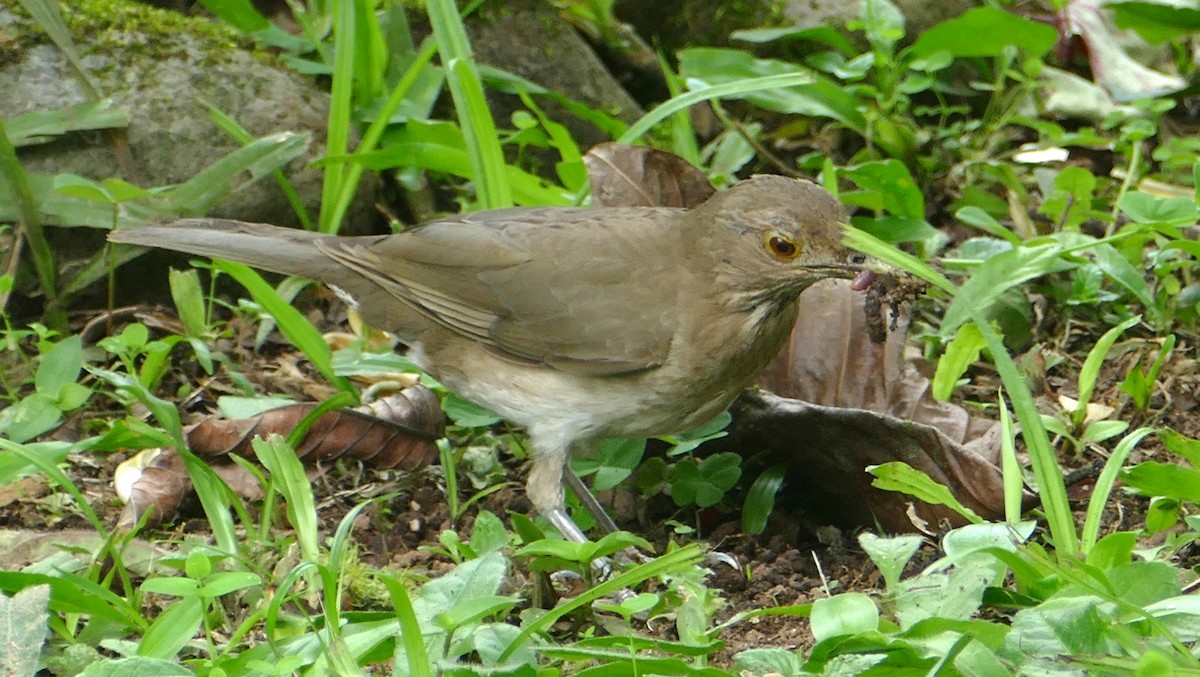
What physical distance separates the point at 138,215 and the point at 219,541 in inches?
69.7

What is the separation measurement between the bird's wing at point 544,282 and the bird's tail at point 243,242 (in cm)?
14

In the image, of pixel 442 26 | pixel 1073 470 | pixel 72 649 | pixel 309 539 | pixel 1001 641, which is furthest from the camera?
pixel 442 26

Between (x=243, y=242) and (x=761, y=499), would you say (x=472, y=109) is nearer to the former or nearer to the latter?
(x=243, y=242)

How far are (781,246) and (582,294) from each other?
2.33ft

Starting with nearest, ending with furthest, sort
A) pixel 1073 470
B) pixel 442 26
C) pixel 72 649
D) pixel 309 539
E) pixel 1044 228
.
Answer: pixel 72 649 < pixel 309 539 < pixel 1073 470 < pixel 442 26 < pixel 1044 228

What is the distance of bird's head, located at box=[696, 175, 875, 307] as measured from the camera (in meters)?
4.09

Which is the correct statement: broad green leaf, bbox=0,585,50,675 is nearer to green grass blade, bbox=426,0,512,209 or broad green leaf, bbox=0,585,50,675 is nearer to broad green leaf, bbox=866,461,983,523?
broad green leaf, bbox=866,461,983,523

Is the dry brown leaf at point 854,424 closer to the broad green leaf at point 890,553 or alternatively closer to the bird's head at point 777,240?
the bird's head at point 777,240

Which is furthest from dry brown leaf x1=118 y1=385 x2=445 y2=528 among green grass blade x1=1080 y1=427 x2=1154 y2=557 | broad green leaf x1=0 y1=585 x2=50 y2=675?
green grass blade x1=1080 y1=427 x2=1154 y2=557

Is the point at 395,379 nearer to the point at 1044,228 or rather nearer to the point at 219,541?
the point at 219,541

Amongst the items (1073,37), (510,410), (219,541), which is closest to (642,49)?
(1073,37)

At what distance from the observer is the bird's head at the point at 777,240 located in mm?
4090

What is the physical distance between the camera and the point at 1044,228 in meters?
6.06

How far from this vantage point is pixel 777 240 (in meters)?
4.19
